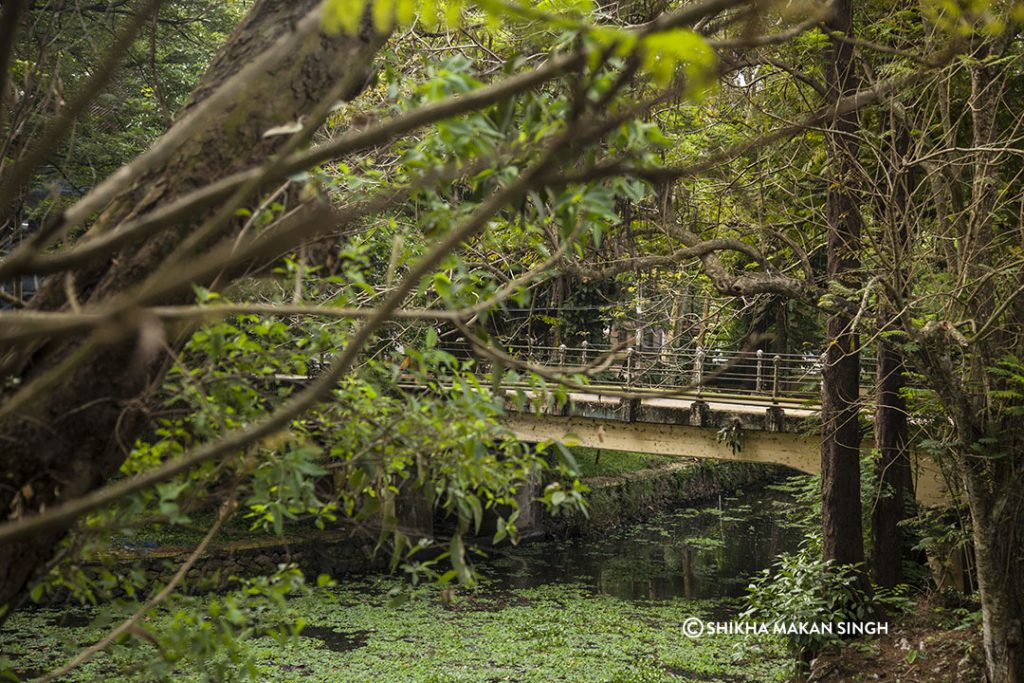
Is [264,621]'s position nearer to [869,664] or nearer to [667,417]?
[869,664]

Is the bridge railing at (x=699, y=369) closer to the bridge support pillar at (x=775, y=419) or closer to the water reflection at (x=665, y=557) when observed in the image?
the bridge support pillar at (x=775, y=419)

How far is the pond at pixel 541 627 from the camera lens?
1251 centimetres

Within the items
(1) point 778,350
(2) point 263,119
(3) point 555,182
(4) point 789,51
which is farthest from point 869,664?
(1) point 778,350

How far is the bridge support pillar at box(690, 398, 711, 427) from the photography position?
1698 cm

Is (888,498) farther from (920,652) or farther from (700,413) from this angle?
(700,413)

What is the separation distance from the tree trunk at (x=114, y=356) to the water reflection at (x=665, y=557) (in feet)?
51.8

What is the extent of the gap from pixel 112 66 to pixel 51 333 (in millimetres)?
362

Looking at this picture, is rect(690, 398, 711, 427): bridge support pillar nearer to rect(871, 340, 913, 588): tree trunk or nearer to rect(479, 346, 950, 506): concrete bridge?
rect(479, 346, 950, 506): concrete bridge

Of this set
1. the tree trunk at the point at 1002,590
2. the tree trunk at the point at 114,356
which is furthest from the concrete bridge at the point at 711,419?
the tree trunk at the point at 114,356

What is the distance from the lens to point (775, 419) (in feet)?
52.3

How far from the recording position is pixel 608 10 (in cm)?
984

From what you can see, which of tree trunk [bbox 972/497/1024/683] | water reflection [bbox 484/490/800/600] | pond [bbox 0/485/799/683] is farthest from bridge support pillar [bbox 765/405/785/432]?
tree trunk [bbox 972/497/1024/683]

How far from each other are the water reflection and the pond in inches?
1.6

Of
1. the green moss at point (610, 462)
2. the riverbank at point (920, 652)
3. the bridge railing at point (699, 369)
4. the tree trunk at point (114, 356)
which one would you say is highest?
the bridge railing at point (699, 369)
